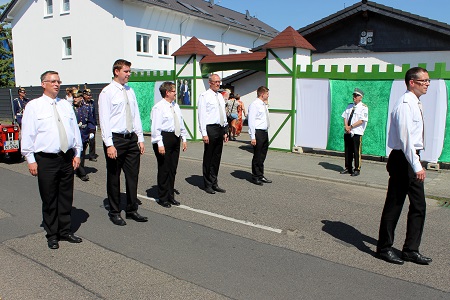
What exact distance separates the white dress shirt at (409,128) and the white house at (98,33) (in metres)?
21.9

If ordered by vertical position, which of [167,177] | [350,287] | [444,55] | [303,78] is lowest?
[350,287]

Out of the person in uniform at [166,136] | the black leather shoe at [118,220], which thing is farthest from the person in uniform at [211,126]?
the black leather shoe at [118,220]

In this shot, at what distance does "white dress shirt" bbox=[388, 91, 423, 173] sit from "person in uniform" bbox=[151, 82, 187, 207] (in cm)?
343

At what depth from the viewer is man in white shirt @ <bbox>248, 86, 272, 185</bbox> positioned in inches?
323

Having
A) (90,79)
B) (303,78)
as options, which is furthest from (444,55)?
(90,79)

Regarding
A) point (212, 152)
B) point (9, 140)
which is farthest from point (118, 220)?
point (9, 140)

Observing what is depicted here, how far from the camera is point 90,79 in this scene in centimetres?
2564

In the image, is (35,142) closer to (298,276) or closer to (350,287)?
(298,276)

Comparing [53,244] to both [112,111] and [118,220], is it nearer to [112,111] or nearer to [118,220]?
[118,220]

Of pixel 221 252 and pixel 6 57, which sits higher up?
pixel 6 57

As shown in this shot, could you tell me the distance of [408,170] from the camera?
14.1 ft

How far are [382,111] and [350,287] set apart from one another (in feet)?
25.5

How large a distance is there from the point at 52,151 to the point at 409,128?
3.97 meters

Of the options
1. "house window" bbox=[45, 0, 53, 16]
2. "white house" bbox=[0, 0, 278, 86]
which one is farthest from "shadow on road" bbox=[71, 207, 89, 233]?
"house window" bbox=[45, 0, 53, 16]
